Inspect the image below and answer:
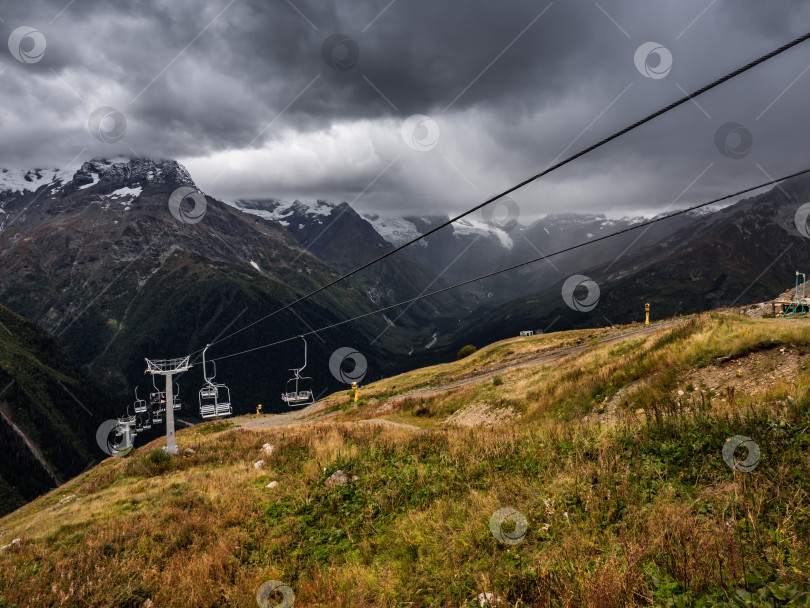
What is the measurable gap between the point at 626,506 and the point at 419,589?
12.7 ft

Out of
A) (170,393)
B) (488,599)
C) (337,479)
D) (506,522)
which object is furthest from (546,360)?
(488,599)

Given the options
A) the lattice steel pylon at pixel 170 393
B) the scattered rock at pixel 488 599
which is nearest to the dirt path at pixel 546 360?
the lattice steel pylon at pixel 170 393

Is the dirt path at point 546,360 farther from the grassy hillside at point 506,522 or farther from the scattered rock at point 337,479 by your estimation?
the scattered rock at point 337,479

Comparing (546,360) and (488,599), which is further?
(546,360)

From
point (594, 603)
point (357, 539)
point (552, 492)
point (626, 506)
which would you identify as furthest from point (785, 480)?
point (357, 539)

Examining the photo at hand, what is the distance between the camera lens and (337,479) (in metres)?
11.8

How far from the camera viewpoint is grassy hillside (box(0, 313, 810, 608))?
5.04m

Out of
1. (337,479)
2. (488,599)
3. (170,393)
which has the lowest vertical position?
(488,599)

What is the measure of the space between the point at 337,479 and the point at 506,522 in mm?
6221

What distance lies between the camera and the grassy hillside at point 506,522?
5039 millimetres

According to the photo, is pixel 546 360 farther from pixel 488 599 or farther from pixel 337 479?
pixel 488 599

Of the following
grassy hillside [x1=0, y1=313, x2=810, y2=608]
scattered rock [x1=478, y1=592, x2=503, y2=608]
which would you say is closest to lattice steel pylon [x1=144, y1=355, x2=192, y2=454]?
grassy hillside [x1=0, y1=313, x2=810, y2=608]

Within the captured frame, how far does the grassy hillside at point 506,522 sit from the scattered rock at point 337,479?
0.93 feet

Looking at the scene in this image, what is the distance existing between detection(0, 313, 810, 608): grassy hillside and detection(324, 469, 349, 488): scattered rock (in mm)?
285
